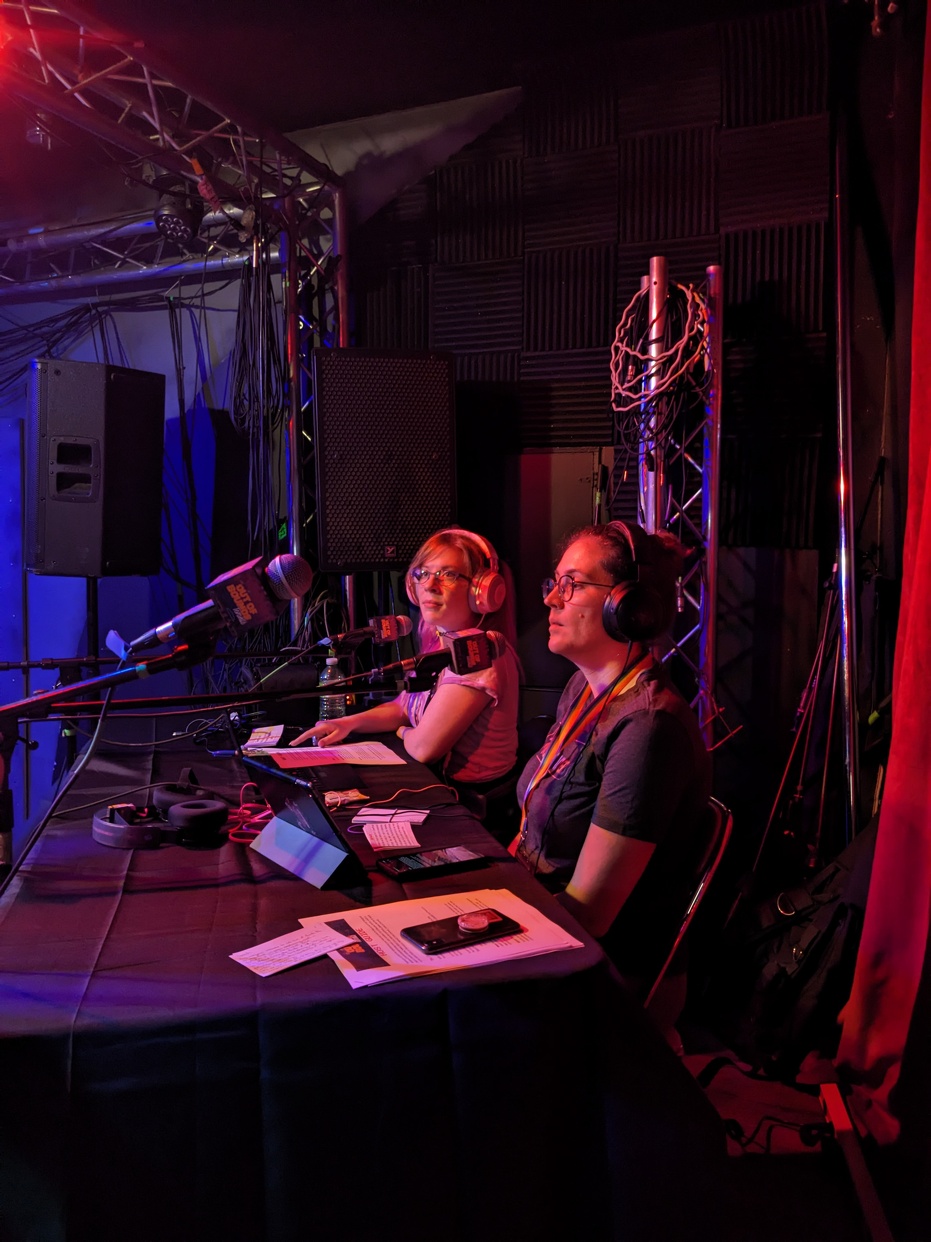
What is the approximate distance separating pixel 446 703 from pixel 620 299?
7.74 feet

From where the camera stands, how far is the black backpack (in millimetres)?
2471

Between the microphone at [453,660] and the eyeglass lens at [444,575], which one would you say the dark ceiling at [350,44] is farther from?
the microphone at [453,660]

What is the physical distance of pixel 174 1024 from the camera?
45.0 inches

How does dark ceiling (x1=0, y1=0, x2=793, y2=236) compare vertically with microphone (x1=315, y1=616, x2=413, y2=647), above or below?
above

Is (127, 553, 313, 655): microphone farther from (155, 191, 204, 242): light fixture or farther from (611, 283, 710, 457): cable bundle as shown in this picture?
(155, 191, 204, 242): light fixture

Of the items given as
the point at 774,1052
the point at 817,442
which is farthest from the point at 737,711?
the point at 774,1052

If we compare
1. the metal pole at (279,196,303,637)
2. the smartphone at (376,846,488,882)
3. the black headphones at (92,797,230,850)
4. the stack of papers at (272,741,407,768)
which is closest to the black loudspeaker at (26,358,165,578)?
the metal pole at (279,196,303,637)

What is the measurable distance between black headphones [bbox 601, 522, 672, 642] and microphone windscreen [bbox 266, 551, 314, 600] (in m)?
0.63

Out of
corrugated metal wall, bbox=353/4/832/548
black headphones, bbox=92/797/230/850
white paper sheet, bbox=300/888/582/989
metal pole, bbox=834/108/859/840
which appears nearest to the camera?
white paper sheet, bbox=300/888/582/989

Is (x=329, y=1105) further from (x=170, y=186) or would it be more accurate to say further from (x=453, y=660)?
(x=170, y=186)

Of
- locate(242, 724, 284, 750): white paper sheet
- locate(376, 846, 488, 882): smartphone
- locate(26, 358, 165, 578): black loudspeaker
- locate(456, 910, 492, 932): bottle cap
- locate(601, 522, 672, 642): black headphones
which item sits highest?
locate(26, 358, 165, 578): black loudspeaker

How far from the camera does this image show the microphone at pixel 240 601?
5.26 ft

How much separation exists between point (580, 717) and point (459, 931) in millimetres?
750

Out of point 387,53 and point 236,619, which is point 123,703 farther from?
point 387,53
